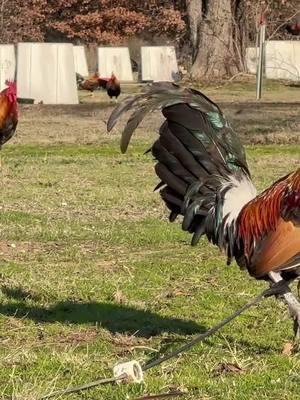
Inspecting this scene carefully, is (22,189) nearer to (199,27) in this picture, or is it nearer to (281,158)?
(281,158)

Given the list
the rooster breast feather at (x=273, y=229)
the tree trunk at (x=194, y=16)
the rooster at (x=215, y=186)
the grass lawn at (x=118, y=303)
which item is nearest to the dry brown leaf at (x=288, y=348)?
the grass lawn at (x=118, y=303)

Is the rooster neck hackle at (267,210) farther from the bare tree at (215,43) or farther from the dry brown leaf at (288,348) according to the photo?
the bare tree at (215,43)

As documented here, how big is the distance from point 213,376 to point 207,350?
1.59 ft

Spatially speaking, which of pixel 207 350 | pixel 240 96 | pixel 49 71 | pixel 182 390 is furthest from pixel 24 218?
pixel 240 96

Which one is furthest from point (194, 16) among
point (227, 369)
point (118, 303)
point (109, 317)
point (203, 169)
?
point (227, 369)

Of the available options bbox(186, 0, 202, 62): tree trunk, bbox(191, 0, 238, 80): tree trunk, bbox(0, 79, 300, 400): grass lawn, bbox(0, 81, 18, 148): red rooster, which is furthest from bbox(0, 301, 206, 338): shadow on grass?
bbox(186, 0, 202, 62): tree trunk

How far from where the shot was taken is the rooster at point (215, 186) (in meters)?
5.23

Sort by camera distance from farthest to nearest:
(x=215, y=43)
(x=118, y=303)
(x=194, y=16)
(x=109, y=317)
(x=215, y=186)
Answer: (x=194, y=16)
(x=215, y=43)
(x=118, y=303)
(x=109, y=317)
(x=215, y=186)

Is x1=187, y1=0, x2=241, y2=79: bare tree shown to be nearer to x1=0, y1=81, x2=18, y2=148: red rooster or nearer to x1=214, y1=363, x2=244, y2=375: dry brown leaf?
x1=0, y1=81, x2=18, y2=148: red rooster

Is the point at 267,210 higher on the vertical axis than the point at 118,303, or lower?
higher

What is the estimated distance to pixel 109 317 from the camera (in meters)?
6.35

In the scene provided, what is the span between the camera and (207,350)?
561 cm

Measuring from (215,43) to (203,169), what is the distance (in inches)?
1223

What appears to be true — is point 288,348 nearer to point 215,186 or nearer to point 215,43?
point 215,186
